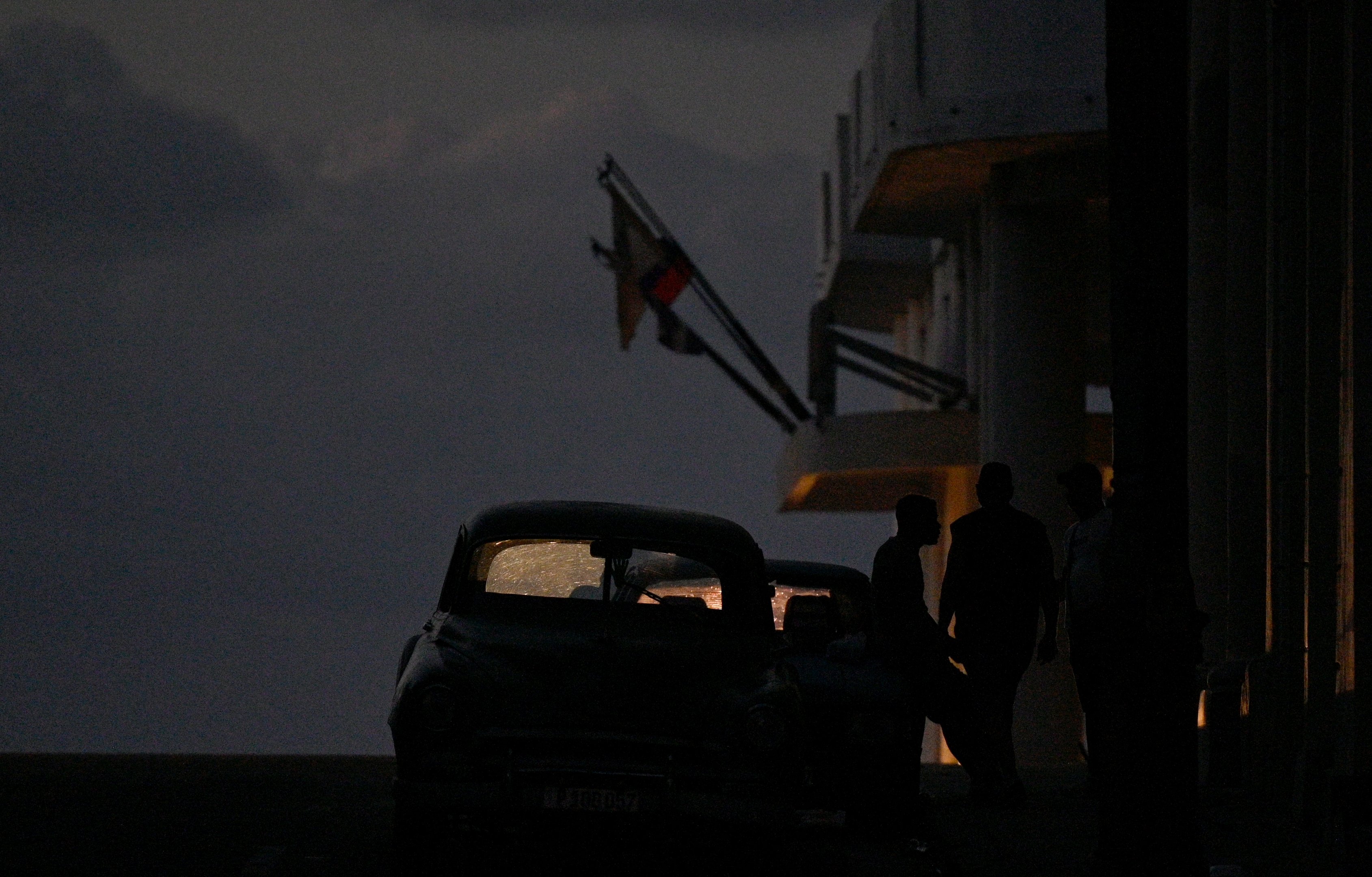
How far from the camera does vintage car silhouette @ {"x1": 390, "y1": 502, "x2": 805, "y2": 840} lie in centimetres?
1030

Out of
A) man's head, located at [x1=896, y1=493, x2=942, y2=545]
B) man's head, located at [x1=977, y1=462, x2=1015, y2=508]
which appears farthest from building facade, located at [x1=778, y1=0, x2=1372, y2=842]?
man's head, located at [x1=896, y1=493, x2=942, y2=545]

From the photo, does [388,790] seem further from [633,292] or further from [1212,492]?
[633,292]

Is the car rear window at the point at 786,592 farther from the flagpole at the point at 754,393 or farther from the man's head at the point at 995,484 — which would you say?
the flagpole at the point at 754,393

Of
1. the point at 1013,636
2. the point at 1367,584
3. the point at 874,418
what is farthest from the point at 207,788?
the point at 874,418

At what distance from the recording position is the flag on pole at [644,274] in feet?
139

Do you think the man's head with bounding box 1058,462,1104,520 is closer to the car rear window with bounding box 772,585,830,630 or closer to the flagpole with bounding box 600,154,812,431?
the car rear window with bounding box 772,585,830,630

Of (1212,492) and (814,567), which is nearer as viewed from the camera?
(814,567)

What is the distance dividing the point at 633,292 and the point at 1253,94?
24.8 m

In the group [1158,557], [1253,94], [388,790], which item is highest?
[1253,94]

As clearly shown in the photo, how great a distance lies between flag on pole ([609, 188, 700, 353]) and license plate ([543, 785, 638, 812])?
32.2 m

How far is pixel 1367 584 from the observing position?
1340 centimetres

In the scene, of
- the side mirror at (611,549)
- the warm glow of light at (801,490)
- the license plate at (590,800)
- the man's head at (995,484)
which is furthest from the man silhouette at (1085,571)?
the warm glow of light at (801,490)

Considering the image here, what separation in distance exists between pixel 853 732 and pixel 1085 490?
2025mm

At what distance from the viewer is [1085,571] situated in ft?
41.1
